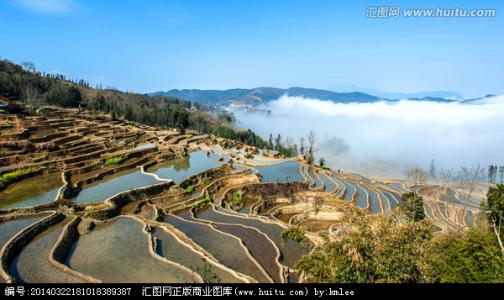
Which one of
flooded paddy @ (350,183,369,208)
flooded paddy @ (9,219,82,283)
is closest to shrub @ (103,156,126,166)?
flooded paddy @ (9,219,82,283)

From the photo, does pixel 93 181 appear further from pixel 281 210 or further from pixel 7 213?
pixel 281 210

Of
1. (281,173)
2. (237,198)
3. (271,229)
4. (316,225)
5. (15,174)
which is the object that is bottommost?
(316,225)

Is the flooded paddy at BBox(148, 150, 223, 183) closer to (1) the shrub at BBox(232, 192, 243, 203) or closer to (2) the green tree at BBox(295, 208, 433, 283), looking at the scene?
(1) the shrub at BBox(232, 192, 243, 203)

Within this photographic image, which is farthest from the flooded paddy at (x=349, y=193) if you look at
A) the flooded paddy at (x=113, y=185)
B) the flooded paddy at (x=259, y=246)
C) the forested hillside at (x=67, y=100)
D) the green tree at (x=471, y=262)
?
the forested hillside at (x=67, y=100)

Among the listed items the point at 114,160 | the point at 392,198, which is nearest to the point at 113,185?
the point at 114,160

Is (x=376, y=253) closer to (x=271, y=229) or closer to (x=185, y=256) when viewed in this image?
(x=185, y=256)
